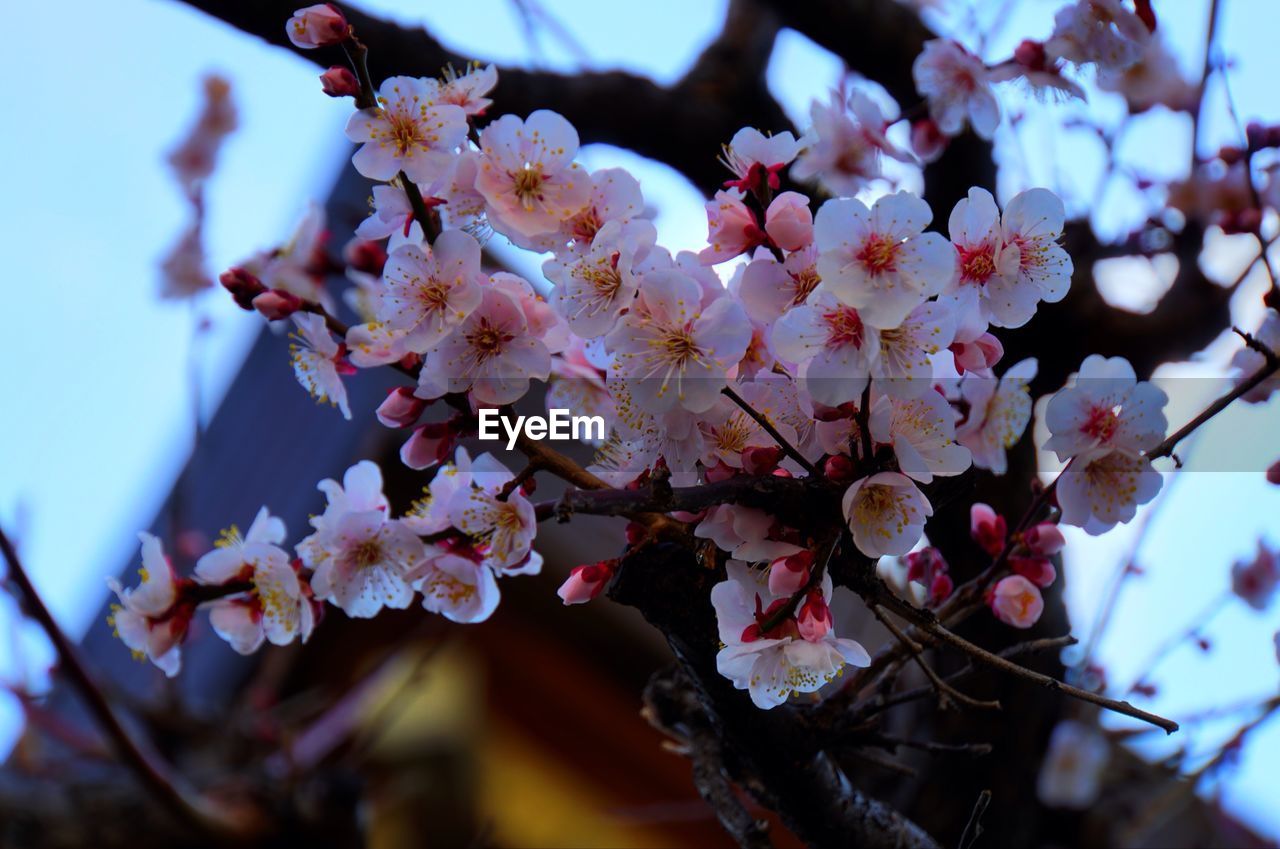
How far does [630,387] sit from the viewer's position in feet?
2.61

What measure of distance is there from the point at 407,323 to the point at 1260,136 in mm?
1157

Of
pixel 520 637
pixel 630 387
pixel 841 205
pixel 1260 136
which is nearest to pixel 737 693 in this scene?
pixel 630 387

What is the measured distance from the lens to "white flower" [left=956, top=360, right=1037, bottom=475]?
3.42 feet

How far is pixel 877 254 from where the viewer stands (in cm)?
76

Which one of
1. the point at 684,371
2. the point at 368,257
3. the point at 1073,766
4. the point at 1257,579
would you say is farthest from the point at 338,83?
the point at 1257,579

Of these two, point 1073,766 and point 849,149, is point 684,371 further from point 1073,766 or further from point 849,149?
point 1073,766

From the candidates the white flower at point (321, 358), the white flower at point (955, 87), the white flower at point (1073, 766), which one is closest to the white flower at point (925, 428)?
the white flower at point (321, 358)

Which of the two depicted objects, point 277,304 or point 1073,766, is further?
point 1073,766

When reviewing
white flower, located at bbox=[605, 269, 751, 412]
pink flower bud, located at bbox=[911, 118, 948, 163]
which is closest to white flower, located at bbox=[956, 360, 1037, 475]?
white flower, located at bbox=[605, 269, 751, 412]

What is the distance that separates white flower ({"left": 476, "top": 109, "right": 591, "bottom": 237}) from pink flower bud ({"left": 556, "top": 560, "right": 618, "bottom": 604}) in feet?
0.93

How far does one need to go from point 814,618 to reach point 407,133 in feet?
1.68

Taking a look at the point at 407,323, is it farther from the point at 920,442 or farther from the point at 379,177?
the point at 920,442

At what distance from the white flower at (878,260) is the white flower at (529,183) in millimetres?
231

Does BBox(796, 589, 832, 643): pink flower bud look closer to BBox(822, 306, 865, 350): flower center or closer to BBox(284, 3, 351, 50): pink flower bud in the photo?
BBox(822, 306, 865, 350): flower center
